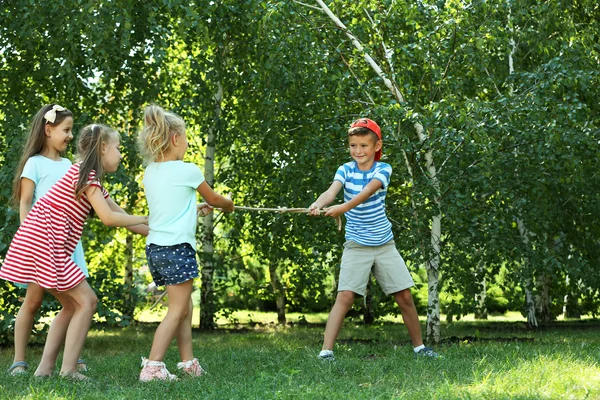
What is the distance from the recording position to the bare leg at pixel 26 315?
15.6ft

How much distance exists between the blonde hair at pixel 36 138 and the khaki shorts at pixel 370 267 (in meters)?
2.22

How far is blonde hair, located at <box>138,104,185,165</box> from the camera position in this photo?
4531 millimetres

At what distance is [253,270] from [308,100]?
771 centimetres

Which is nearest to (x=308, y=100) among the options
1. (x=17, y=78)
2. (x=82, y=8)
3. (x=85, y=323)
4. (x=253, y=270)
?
(x=82, y=8)

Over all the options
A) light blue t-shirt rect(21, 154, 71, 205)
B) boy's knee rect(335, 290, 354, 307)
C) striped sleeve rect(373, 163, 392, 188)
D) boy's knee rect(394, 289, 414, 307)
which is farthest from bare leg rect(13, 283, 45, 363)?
boy's knee rect(394, 289, 414, 307)

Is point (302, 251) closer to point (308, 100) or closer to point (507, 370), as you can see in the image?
point (308, 100)

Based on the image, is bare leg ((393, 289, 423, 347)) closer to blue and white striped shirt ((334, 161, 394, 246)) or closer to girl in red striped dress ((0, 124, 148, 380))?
blue and white striped shirt ((334, 161, 394, 246))

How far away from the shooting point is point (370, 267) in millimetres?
5422

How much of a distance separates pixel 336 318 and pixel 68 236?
192cm

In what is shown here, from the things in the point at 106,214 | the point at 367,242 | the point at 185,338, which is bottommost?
the point at 185,338

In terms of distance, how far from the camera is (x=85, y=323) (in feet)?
14.8

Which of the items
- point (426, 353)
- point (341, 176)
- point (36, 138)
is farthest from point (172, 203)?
point (426, 353)

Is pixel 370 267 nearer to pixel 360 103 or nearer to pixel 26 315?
pixel 26 315

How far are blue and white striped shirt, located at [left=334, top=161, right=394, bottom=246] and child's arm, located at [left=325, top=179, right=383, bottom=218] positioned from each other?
0.15 metres
